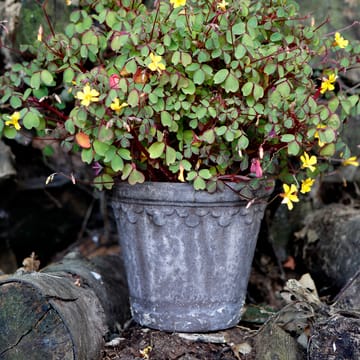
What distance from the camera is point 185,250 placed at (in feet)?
6.29

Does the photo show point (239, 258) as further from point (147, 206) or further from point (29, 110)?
point (29, 110)

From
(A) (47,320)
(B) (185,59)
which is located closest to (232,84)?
(B) (185,59)

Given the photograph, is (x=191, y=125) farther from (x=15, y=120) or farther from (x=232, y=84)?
(x=15, y=120)

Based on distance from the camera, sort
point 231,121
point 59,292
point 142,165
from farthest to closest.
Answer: point 142,165 < point 231,121 < point 59,292

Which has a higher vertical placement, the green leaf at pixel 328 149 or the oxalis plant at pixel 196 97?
the oxalis plant at pixel 196 97

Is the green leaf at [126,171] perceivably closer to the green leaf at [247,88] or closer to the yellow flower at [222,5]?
the green leaf at [247,88]

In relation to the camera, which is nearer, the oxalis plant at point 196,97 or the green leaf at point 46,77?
the oxalis plant at point 196,97

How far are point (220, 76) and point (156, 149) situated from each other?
286 mm

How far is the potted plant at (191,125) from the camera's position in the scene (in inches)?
70.4

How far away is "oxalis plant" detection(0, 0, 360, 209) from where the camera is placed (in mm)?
1778

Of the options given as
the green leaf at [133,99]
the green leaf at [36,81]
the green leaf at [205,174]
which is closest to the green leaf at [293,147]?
the green leaf at [205,174]

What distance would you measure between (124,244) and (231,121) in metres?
0.57

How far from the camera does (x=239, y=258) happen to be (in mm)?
1985

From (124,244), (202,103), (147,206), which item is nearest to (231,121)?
(202,103)
